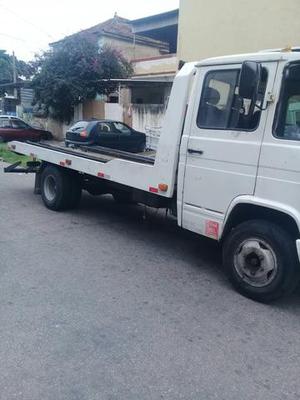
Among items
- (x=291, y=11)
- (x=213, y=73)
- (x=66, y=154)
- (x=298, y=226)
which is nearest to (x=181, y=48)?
(x=291, y=11)

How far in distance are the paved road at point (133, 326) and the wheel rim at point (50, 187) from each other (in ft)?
5.32

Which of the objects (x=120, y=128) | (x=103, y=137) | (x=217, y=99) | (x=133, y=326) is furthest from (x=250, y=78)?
(x=120, y=128)

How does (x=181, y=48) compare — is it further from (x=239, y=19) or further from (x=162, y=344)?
(x=162, y=344)

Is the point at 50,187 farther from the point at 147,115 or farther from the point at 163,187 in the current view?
the point at 147,115

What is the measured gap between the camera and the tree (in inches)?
750

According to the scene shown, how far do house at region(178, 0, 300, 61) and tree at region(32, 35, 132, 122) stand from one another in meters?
4.34

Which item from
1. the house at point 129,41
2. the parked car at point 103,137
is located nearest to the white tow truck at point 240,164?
the parked car at point 103,137

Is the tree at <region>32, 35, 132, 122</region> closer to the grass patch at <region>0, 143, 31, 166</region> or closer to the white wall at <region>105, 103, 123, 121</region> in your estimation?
the white wall at <region>105, 103, 123, 121</region>

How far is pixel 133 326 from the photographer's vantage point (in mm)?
3373

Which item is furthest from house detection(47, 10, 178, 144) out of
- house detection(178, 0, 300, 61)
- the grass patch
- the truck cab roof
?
the truck cab roof

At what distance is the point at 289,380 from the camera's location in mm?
2771

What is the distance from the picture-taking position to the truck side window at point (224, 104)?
3.86 metres

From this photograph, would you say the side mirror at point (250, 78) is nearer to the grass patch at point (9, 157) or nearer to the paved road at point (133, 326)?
the paved road at point (133, 326)

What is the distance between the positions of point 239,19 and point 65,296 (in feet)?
45.6
